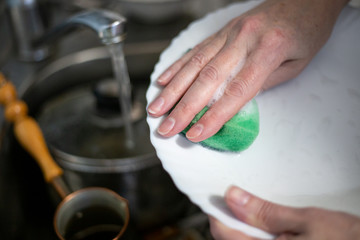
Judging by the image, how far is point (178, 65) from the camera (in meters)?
0.46

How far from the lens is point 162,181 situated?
25.9 inches

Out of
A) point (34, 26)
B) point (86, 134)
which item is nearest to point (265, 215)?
point (86, 134)

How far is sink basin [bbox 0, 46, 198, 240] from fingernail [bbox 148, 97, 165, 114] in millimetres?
187

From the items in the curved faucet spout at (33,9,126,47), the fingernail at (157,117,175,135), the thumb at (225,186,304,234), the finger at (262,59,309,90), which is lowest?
the thumb at (225,186,304,234)

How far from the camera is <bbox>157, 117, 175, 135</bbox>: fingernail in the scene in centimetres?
39

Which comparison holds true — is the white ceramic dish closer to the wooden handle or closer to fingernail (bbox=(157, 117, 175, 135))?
fingernail (bbox=(157, 117, 175, 135))

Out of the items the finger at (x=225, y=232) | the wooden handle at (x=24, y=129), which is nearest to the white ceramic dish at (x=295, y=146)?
the finger at (x=225, y=232)

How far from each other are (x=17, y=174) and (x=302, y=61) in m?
0.55

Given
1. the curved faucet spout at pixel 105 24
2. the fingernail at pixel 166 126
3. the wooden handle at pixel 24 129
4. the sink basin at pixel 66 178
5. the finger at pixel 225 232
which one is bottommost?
the sink basin at pixel 66 178

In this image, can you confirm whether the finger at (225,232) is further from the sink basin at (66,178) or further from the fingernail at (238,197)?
the sink basin at (66,178)

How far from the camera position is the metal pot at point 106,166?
0.61 meters

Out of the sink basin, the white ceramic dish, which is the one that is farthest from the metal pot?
the white ceramic dish

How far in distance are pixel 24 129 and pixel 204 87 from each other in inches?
14.3

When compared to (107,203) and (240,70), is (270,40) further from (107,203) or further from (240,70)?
(107,203)
